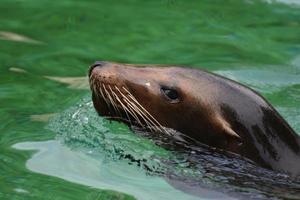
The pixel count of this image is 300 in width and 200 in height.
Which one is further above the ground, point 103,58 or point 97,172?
point 103,58

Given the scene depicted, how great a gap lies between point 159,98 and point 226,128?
19.5 inches

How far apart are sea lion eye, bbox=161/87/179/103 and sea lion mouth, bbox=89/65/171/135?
166mm

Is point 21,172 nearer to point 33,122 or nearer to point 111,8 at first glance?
point 33,122

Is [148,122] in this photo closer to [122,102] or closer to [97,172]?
[122,102]

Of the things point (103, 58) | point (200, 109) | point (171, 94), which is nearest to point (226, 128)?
point (200, 109)

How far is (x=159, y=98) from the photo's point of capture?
588 cm

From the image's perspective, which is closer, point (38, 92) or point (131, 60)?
point (38, 92)

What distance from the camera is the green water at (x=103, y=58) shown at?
19.6ft

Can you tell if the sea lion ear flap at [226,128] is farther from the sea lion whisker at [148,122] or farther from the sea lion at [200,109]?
the sea lion whisker at [148,122]

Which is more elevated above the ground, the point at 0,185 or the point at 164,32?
the point at 164,32

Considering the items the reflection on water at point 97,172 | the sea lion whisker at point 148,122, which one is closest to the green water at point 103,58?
the reflection on water at point 97,172

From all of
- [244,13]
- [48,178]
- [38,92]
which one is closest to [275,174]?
[48,178]

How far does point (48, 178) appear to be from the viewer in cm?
598

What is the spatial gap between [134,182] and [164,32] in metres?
3.81
